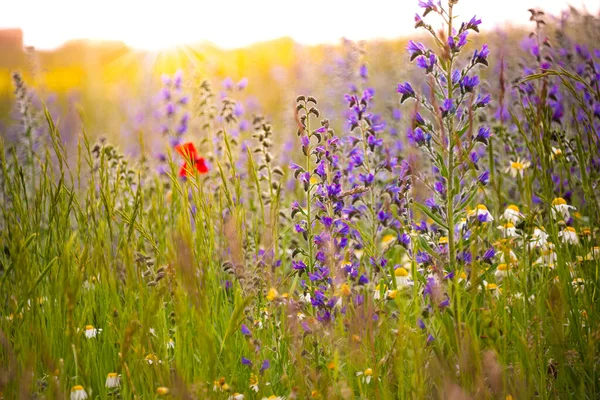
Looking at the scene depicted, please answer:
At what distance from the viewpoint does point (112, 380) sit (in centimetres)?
203

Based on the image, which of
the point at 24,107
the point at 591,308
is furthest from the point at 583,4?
the point at 24,107

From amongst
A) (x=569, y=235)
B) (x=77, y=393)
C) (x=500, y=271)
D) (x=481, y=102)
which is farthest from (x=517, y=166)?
(x=77, y=393)

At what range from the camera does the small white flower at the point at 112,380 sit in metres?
2.02

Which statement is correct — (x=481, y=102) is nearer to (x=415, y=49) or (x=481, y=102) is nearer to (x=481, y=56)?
(x=481, y=56)

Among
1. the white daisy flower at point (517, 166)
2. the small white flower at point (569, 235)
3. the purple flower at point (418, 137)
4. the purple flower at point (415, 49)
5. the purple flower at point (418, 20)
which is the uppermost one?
the purple flower at point (418, 20)

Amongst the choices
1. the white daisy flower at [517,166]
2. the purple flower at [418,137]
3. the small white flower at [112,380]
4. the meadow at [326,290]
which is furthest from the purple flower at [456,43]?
the small white flower at [112,380]

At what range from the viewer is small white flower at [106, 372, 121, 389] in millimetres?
2021

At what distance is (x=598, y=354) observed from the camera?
203 centimetres

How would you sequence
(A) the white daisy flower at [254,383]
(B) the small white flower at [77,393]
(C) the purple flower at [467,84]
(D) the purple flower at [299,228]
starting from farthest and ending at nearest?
(D) the purple flower at [299,228], (C) the purple flower at [467,84], (A) the white daisy flower at [254,383], (B) the small white flower at [77,393]

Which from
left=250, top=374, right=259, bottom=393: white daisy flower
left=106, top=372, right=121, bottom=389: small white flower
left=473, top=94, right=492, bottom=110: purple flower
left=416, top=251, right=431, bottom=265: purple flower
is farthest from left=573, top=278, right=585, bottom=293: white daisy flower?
left=106, top=372, right=121, bottom=389: small white flower

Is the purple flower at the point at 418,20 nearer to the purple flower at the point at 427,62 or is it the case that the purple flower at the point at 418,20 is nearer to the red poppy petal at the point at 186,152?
the purple flower at the point at 427,62

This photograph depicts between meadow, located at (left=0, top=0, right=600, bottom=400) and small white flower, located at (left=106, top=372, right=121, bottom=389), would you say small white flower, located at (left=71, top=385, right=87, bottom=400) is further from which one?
small white flower, located at (left=106, top=372, right=121, bottom=389)

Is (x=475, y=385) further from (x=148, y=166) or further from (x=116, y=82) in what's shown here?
(x=116, y=82)

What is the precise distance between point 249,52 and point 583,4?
1347cm
